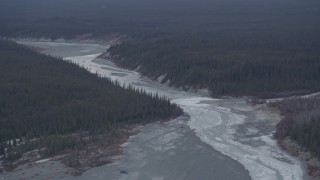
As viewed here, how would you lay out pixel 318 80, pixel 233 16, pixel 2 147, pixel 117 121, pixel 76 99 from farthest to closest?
pixel 233 16 → pixel 318 80 → pixel 76 99 → pixel 117 121 → pixel 2 147

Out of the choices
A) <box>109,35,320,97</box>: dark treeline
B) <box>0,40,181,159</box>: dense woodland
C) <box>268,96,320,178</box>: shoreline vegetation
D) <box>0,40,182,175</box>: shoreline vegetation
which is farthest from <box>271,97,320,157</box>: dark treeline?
<box>0,40,181,159</box>: dense woodland

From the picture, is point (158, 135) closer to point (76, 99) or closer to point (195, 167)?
point (195, 167)

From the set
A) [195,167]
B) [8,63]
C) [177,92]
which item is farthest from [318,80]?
[8,63]

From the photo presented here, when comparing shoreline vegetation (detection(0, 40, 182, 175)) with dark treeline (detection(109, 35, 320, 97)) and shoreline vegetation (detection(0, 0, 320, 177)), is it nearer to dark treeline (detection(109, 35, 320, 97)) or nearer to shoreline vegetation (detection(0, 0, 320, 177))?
dark treeline (detection(109, 35, 320, 97))

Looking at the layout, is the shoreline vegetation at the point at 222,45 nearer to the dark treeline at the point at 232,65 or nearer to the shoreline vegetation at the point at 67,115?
the dark treeline at the point at 232,65

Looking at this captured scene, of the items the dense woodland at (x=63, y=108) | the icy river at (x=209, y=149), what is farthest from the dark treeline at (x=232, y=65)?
the dense woodland at (x=63, y=108)

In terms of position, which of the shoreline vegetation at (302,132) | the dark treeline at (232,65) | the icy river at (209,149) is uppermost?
the dark treeline at (232,65)

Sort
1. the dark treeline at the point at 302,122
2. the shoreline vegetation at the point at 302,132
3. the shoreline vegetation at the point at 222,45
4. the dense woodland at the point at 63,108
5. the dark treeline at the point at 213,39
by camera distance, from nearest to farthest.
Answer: the shoreline vegetation at the point at 302,132, the dark treeline at the point at 302,122, the dense woodland at the point at 63,108, the shoreline vegetation at the point at 222,45, the dark treeline at the point at 213,39
